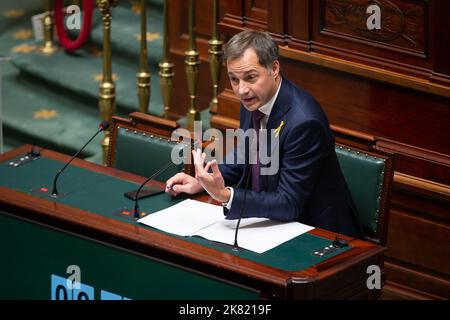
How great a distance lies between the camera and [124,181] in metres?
5.80

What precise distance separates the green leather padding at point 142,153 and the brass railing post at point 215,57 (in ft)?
3.90

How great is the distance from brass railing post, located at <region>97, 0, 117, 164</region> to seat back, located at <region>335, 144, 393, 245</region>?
216 cm

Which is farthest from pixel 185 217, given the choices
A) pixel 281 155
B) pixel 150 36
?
pixel 150 36

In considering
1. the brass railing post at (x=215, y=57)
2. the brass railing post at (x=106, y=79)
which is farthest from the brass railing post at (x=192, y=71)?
the brass railing post at (x=106, y=79)

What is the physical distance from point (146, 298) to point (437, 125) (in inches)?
75.2

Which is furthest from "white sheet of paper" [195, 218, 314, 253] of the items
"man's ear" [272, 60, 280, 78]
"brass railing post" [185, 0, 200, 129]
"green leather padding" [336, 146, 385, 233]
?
"brass railing post" [185, 0, 200, 129]

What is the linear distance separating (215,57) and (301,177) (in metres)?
2.20

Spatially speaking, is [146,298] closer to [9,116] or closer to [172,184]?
[172,184]

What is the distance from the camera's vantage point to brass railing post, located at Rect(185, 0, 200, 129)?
7344mm

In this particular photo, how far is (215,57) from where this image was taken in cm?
729

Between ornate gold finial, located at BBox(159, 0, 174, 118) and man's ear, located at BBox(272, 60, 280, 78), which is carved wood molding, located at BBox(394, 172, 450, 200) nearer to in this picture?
man's ear, located at BBox(272, 60, 280, 78)

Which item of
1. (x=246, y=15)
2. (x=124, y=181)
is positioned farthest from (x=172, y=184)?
(x=246, y=15)

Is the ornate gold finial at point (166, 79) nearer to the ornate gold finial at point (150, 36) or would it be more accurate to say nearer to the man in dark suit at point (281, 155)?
the ornate gold finial at point (150, 36)
